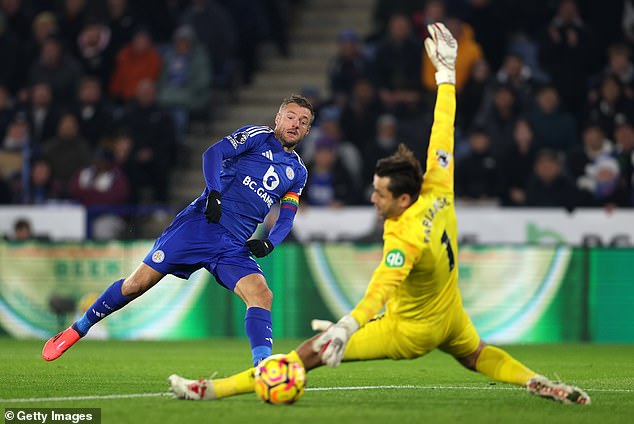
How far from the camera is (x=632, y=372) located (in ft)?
36.7

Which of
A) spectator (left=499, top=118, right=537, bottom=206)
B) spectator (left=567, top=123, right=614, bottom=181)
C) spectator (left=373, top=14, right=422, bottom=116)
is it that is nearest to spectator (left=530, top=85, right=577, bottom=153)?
spectator (left=499, top=118, right=537, bottom=206)

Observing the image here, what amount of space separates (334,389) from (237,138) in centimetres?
198

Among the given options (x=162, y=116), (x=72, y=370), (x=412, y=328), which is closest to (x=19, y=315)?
(x=162, y=116)

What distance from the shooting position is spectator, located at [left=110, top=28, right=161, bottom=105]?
2028 centimetres

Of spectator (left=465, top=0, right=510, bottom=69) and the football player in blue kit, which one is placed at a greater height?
spectator (left=465, top=0, right=510, bottom=69)

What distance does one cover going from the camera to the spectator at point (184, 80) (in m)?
19.8

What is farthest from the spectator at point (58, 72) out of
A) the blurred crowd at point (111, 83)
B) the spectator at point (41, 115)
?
the spectator at point (41, 115)

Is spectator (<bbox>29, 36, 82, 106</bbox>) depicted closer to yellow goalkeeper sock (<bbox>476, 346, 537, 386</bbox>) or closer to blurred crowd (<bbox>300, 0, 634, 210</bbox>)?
blurred crowd (<bbox>300, 0, 634, 210</bbox>)

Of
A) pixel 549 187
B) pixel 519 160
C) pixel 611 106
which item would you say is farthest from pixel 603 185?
pixel 611 106

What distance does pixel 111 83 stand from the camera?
68.3 feet

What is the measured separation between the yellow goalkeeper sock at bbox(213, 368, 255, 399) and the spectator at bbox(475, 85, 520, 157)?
10013mm

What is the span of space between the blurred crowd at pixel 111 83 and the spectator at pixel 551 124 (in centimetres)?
526

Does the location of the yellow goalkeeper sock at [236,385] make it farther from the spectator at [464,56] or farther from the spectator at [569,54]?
the spectator at [569,54]

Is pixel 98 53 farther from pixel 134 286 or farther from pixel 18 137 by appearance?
pixel 134 286
